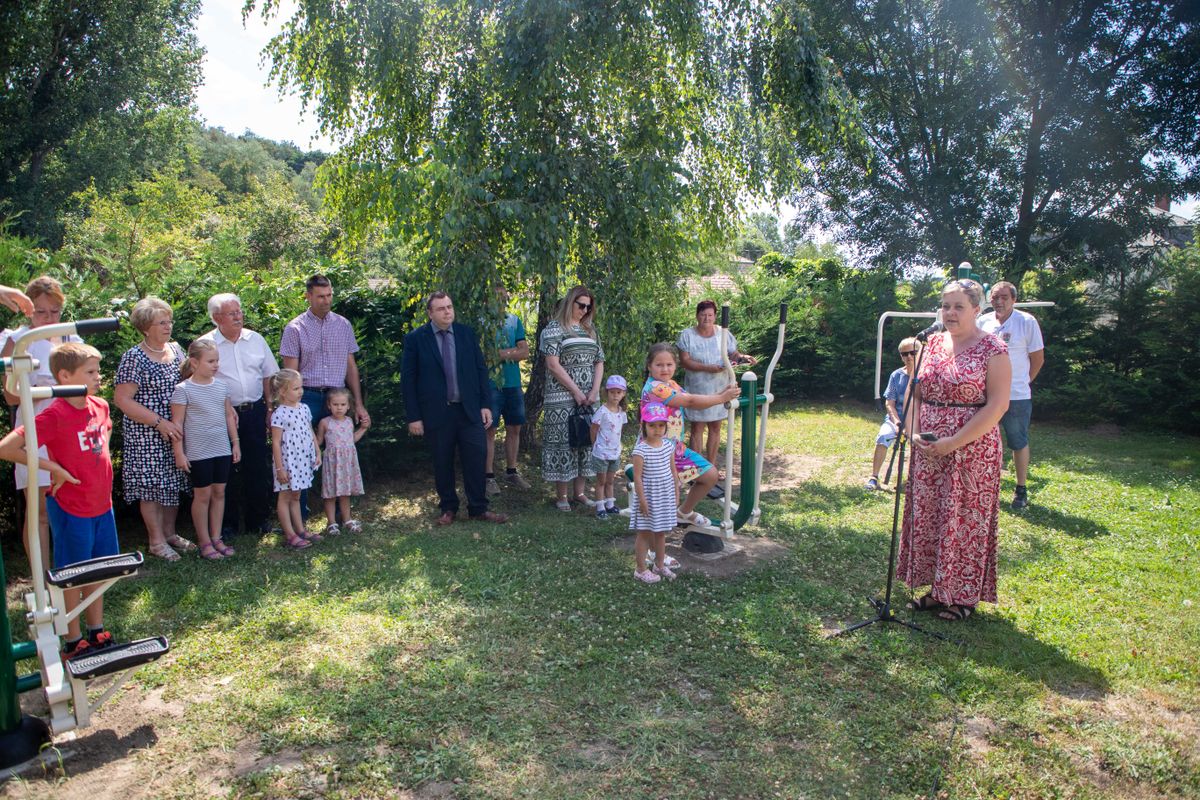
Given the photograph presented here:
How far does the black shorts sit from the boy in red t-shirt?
1.46 meters

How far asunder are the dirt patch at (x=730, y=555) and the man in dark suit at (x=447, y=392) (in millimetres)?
1374

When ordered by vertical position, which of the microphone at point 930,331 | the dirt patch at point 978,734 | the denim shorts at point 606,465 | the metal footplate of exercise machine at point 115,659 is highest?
the microphone at point 930,331

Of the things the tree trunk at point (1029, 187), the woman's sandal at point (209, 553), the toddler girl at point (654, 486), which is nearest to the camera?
the toddler girl at point (654, 486)

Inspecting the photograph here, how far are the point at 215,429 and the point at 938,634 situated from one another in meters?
4.65

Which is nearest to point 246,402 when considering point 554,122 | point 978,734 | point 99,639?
point 99,639

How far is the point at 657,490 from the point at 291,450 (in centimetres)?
269

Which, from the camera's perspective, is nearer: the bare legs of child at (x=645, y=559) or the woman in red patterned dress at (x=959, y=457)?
the woman in red patterned dress at (x=959, y=457)

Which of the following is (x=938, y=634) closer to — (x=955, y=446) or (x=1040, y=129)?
(x=955, y=446)

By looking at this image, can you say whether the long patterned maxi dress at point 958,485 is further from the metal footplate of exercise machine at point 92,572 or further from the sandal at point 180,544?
the sandal at point 180,544

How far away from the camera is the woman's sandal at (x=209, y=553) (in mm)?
5414

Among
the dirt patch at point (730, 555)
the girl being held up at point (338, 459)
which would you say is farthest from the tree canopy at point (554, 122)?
the dirt patch at point (730, 555)

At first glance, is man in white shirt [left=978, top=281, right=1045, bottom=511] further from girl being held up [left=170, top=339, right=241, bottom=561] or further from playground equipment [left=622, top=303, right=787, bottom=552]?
girl being held up [left=170, top=339, right=241, bottom=561]

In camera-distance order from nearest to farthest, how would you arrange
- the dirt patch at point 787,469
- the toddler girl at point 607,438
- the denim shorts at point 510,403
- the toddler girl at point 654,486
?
1. the toddler girl at point 654,486
2. the toddler girl at point 607,438
3. the denim shorts at point 510,403
4. the dirt patch at point 787,469

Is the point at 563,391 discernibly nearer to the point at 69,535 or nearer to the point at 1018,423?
the point at 69,535
